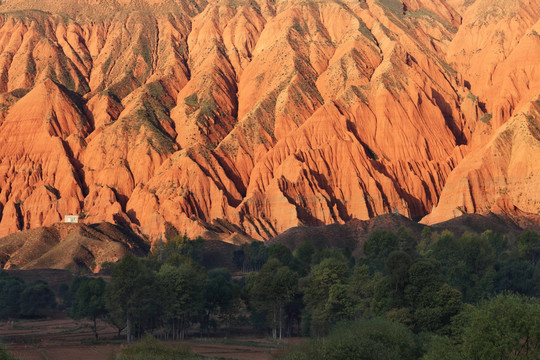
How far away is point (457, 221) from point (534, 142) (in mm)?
38938

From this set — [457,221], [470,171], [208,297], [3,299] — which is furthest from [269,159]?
[208,297]

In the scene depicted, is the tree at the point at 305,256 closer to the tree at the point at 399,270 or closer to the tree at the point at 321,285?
the tree at the point at 321,285

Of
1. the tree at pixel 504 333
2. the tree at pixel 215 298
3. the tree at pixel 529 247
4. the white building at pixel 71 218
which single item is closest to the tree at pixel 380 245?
the tree at pixel 529 247

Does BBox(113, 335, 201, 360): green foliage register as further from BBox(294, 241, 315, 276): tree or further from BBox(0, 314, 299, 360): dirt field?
BBox(294, 241, 315, 276): tree

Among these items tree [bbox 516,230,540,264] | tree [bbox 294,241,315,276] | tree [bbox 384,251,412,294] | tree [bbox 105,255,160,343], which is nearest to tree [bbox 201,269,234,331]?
tree [bbox 105,255,160,343]

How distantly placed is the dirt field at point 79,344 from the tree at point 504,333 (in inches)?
1080

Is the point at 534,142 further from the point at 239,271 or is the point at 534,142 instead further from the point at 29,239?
the point at 29,239

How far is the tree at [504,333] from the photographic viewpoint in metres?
38.3

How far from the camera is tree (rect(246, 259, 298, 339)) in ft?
279

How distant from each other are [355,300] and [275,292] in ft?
40.1

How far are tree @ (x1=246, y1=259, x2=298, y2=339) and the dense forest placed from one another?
0.40 feet

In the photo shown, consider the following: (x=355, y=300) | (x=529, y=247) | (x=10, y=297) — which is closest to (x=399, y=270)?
(x=355, y=300)

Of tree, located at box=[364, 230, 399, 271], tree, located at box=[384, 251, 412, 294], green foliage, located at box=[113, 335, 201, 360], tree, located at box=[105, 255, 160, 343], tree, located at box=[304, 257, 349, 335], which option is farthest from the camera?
tree, located at box=[364, 230, 399, 271]

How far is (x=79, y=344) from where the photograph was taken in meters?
78.2
